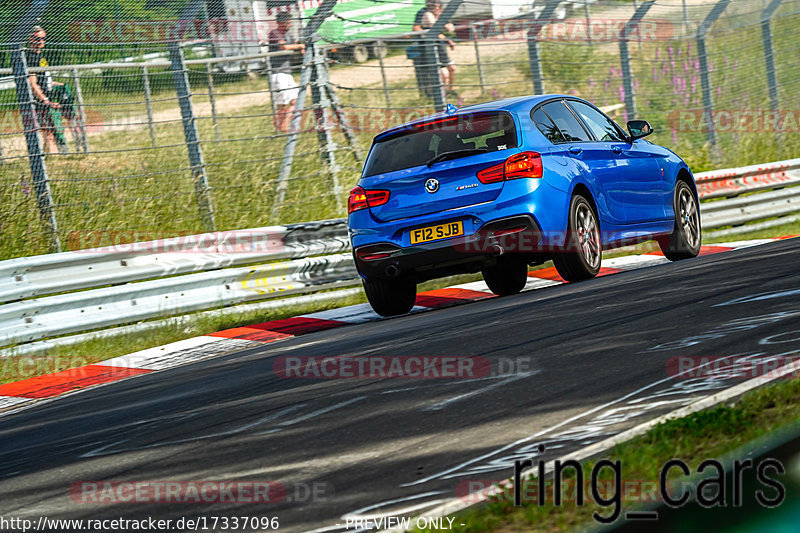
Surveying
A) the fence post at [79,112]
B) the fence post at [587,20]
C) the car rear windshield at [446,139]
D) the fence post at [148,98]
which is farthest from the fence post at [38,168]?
the fence post at [587,20]

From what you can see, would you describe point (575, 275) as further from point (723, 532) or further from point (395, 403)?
point (723, 532)

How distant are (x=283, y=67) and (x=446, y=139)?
16.3ft

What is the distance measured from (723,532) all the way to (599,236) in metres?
7.60

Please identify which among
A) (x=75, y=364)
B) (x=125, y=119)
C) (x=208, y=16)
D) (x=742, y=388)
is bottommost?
(x=75, y=364)

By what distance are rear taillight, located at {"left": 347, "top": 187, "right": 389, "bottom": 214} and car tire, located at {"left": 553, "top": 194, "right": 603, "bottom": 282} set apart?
4.90 ft

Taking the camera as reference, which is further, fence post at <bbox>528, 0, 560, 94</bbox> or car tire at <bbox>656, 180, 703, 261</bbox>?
fence post at <bbox>528, 0, 560, 94</bbox>

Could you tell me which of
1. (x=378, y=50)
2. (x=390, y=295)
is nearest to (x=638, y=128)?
(x=390, y=295)

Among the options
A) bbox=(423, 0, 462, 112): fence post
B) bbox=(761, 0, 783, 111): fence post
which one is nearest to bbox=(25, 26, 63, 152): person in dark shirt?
bbox=(423, 0, 462, 112): fence post

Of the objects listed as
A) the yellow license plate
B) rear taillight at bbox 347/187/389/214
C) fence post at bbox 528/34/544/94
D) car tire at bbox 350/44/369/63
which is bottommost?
the yellow license plate

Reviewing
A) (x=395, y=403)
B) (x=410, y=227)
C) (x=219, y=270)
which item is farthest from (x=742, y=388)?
(x=219, y=270)

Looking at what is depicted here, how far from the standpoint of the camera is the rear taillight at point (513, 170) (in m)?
8.93

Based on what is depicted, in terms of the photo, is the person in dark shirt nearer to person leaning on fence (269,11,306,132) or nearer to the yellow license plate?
person leaning on fence (269,11,306,132)

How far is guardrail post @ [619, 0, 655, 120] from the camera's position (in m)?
17.1

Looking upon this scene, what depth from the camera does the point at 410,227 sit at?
30.0 feet
